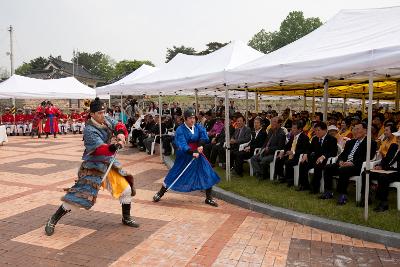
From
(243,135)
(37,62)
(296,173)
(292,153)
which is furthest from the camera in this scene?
(37,62)

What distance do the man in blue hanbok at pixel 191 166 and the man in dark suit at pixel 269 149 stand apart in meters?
1.93

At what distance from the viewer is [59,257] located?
438cm

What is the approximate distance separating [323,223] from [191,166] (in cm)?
236

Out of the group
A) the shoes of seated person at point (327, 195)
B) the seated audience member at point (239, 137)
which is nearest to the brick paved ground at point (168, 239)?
the shoes of seated person at point (327, 195)

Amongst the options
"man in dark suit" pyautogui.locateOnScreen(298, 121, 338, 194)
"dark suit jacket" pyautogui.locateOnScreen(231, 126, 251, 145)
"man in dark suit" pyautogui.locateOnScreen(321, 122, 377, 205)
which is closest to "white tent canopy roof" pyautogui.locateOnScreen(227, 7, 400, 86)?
"man in dark suit" pyautogui.locateOnScreen(321, 122, 377, 205)

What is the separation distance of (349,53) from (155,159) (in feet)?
26.1

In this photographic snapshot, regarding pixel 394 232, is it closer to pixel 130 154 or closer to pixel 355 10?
pixel 355 10

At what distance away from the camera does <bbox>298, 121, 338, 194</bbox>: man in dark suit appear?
678cm

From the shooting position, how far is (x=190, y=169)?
21.3ft

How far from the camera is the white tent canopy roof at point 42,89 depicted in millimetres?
20500

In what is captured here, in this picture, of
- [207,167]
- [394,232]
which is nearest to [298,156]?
[207,167]

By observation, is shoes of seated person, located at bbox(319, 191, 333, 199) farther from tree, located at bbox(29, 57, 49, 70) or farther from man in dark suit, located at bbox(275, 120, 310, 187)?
tree, located at bbox(29, 57, 49, 70)

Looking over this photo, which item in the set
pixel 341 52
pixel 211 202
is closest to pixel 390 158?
pixel 341 52

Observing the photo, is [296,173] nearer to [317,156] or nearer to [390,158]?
[317,156]
